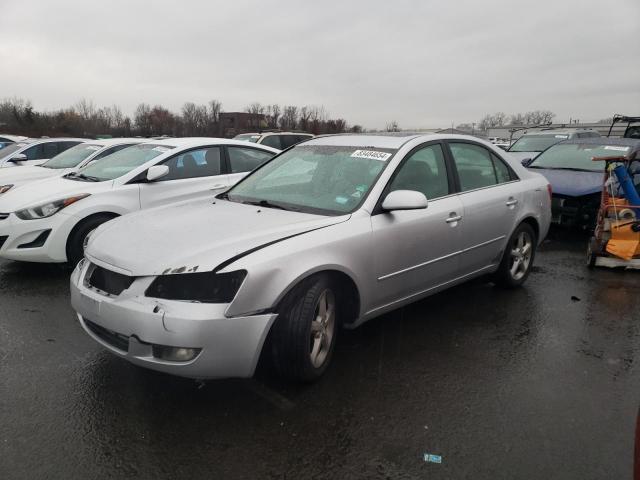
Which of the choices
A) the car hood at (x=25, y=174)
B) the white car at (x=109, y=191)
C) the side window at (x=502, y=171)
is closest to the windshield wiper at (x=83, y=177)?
the white car at (x=109, y=191)

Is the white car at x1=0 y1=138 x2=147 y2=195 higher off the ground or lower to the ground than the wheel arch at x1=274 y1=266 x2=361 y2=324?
higher

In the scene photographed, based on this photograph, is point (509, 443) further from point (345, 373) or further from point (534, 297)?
point (534, 297)

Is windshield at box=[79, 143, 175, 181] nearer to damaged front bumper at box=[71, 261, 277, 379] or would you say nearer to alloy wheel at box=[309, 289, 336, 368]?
damaged front bumper at box=[71, 261, 277, 379]

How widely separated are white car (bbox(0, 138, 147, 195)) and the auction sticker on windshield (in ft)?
18.7

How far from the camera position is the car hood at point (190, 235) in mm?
2752

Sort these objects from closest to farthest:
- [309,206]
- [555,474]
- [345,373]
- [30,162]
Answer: [555,474] < [345,373] < [309,206] < [30,162]

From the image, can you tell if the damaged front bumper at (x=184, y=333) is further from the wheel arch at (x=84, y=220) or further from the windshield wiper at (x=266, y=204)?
the wheel arch at (x=84, y=220)

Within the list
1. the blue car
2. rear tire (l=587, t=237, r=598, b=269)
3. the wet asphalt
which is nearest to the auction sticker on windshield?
the wet asphalt

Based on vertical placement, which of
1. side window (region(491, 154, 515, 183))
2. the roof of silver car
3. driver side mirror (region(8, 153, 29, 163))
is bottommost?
driver side mirror (region(8, 153, 29, 163))

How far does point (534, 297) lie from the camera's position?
492 cm

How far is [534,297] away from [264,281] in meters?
3.34

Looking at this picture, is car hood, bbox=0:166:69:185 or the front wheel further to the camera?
car hood, bbox=0:166:69:185

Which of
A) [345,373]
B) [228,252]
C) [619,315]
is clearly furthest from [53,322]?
[619,315]

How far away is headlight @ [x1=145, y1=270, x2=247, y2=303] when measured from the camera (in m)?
2.67
